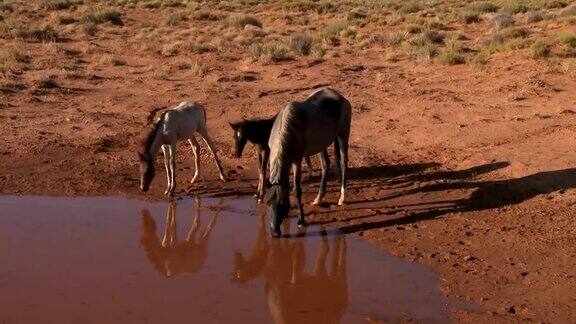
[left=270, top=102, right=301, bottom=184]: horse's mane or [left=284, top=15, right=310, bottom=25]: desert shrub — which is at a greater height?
[left=270, top=102, right=301, bottom=184]: horse's mane

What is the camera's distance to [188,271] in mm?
7605

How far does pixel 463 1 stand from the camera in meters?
45.4

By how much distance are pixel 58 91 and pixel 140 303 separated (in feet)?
42.9

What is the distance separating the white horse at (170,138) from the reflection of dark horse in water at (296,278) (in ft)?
7.24

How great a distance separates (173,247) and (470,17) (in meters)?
28.0

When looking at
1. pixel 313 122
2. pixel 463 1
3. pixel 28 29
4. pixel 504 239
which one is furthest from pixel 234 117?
pixel 463 1

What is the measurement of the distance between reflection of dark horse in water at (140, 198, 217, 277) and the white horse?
0.78m

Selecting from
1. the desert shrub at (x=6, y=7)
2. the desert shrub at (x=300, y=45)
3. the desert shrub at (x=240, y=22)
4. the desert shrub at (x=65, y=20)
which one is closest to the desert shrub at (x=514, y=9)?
the desert shrub at (x=240, y=22)

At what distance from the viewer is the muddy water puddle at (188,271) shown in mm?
6492

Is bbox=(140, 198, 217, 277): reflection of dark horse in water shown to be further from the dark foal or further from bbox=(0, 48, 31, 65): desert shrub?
bbox=(0, 48, 31, 65): desert shrub

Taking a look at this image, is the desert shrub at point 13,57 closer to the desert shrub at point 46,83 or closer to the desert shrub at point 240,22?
the desert shrub at point 46,83

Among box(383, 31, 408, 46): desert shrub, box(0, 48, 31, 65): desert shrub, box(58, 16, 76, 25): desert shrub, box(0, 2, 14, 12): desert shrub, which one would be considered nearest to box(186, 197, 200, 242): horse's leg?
box(0, 48, 31, 65): desert shrub

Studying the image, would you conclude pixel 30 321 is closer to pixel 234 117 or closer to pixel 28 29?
pixel 234 117

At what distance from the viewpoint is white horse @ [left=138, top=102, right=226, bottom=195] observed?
33.4 ft
